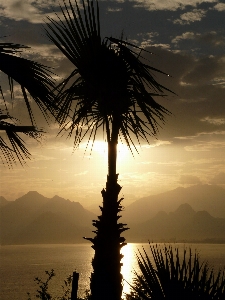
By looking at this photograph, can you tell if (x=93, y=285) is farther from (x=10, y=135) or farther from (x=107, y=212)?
(x=10, y=135)

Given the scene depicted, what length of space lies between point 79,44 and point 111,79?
0.91 m

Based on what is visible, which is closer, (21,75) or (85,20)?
(21,75)

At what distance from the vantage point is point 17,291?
177 meters

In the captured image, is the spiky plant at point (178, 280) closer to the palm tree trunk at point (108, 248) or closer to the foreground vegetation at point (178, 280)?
the foreground vegetation at point (178, 280)

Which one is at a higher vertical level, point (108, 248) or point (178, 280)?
point (108, 248)

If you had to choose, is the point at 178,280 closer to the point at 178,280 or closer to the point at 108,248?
Answer: the point at 178,280

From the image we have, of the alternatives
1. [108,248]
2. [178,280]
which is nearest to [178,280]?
[178,280]

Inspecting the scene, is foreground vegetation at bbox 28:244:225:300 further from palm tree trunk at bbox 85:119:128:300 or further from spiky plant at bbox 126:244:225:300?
palm tree trunk at bbox 85:119:128:300

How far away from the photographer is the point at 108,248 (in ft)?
27.2

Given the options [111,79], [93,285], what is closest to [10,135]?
[111,79]

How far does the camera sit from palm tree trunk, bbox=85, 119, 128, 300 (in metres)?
8.12

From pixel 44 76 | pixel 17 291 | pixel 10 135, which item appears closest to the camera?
pixel 44 76

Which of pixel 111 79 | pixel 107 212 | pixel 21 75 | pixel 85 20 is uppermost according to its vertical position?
pixel 85 20

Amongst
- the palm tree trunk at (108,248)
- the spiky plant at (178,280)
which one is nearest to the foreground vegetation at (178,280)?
the spiky plant at (178,280)
